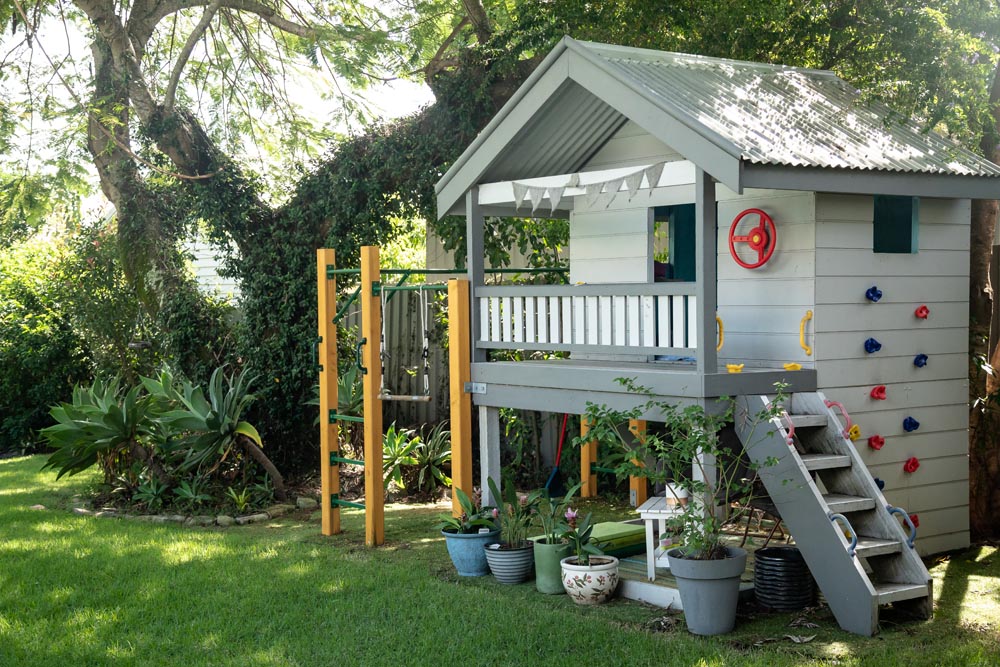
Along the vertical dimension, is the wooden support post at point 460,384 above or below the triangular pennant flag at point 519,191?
below

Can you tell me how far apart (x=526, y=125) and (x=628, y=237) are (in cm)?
153

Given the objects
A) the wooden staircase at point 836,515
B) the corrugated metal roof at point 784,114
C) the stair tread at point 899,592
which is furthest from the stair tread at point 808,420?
the corrugated metal roof at point 784,114

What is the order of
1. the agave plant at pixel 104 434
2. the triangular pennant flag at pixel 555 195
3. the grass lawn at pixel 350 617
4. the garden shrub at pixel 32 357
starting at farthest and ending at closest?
1. the garden shrub at pixel 32 357
2. the agave plant at pixel 104 434
3. the triangular pennant flag at pixel 555 195
4. the grass lawn at pixel 350 617

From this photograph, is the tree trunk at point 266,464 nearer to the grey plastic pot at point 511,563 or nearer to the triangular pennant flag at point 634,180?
the grey plastic pot at point 511,563

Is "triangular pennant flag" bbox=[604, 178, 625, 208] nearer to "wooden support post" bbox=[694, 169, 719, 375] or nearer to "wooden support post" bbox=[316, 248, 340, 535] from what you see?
"wooden support post" bbox=[694, 169, 719, 375]

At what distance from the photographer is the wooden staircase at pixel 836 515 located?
21.7 feet

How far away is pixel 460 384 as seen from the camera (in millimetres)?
9266

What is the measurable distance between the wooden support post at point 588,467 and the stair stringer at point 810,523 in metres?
4.31

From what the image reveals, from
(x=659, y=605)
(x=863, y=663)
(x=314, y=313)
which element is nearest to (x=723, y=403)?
(x=659, y=605)

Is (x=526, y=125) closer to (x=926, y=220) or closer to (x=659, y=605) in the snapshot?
(x=926, y=220)

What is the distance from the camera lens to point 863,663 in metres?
5.95

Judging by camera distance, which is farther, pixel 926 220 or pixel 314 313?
pixel 314 313

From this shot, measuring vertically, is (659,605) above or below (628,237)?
below

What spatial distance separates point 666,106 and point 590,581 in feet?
10.6
